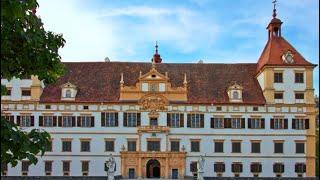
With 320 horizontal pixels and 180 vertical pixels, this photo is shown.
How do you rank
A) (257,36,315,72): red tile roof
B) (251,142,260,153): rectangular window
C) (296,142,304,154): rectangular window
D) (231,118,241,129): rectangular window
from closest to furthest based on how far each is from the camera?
(296,142,304,154): rectangular window → (251,142,260,153): rectangular window → (231,118,241,129): rectangular window → (257,36,315,72): red tile roof

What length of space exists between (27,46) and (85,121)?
4411 cm

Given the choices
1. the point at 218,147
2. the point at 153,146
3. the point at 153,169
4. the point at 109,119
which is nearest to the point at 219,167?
the point at 218,147

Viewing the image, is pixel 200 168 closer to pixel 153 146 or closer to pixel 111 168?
pixel 153 146

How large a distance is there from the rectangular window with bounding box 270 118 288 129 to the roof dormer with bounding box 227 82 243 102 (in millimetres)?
3539

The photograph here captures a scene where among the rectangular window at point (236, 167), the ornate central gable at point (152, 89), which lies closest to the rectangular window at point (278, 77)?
the ornate central gable at point (152, 89)

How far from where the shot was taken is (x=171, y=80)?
59062 millimetres

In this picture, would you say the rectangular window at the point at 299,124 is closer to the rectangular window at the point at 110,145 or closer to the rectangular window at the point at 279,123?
the rectangular window at the point at 279,123

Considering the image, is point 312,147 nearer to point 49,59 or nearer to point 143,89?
point 143,89

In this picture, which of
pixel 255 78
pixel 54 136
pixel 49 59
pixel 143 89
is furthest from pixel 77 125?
pixel 49 59

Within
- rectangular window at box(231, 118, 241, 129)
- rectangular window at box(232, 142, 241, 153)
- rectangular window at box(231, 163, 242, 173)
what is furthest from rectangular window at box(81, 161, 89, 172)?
rectangular window at box(231, 118, 241, 129)

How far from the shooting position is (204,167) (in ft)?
184

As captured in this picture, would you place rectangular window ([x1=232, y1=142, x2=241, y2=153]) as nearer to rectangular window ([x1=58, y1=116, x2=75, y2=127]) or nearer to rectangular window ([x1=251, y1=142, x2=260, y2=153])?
rectangular window ([x1=251, y1=142, x2=260, y2=153])

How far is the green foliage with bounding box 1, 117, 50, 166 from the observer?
12.3 metres

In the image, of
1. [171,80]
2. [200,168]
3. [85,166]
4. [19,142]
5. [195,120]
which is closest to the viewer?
[19,142]
